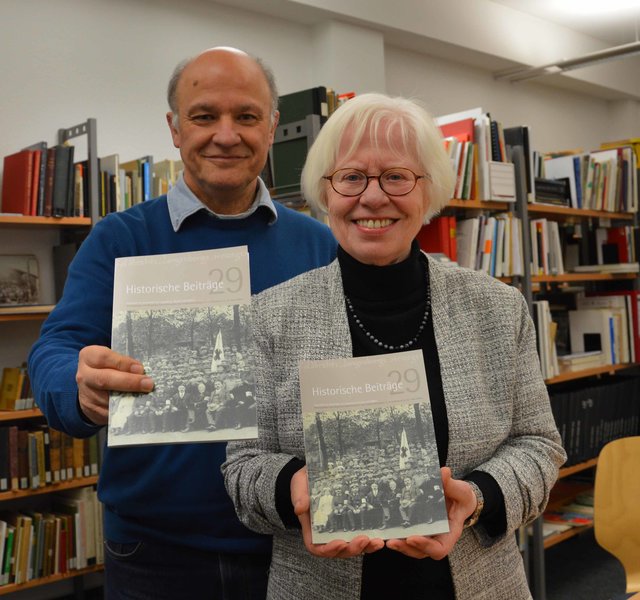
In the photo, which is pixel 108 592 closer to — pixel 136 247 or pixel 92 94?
pixel 136 247

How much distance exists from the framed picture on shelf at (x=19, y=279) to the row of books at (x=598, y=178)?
3084mm

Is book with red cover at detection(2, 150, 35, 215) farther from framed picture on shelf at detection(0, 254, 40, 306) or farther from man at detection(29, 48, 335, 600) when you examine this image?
man at detection(29, 48, 335, 600)

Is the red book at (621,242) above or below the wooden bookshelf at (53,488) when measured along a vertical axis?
above

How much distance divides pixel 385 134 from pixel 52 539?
10.2ft

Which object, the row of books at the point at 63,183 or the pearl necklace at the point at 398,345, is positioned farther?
the row of books at the point at 63,183

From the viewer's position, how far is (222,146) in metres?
1.54

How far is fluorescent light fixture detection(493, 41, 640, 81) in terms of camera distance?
6242 millimetres

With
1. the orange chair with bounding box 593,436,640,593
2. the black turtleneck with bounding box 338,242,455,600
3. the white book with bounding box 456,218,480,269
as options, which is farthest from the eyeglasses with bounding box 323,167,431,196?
the white book with bounding box 456,218,480,269

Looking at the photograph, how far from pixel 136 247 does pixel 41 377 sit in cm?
34

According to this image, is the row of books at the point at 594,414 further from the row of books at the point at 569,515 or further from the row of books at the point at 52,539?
the row of books at the point at 52,539

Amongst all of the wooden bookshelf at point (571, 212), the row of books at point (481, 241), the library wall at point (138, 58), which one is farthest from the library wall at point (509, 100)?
the row of books at point (481, 241)

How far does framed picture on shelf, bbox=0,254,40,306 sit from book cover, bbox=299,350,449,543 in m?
3.16

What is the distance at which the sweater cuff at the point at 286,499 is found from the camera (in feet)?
3.87

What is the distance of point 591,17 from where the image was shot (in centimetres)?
712
